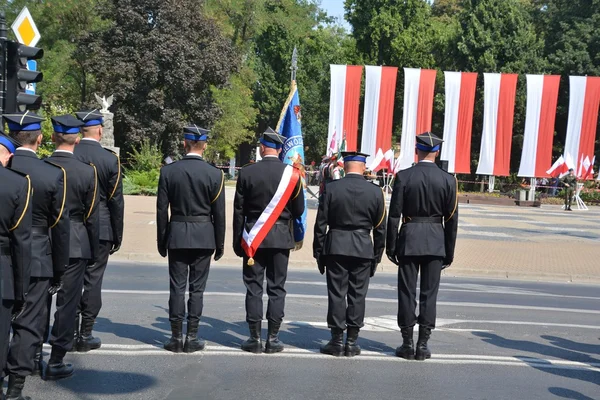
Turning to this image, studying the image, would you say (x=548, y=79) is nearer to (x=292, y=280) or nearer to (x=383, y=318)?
(x=292, y=280)

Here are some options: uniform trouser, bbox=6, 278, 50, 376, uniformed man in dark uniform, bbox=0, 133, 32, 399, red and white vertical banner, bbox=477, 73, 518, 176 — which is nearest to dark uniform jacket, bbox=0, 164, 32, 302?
uniformed man in dark uniform, bbox=0, 133, 32, 399

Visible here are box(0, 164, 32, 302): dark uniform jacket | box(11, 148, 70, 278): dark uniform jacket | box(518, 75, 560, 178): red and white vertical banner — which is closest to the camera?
box(0, 164, 32, 302): dark uniform jacket

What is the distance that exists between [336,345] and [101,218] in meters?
2.51

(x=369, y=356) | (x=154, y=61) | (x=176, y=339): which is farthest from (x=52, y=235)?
(x=154, y=61)

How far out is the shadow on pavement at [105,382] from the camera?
5.95 m

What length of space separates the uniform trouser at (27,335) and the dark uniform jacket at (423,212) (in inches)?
134

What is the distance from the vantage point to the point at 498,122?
4200 centimetres

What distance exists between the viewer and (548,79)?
41000mm

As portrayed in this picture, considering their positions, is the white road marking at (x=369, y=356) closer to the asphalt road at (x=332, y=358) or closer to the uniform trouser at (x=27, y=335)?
the asphalt road at (x=332, y=358)

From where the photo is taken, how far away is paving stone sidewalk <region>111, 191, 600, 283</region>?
15.0 m

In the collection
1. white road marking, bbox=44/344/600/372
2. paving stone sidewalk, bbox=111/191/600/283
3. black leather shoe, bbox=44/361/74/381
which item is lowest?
paving stone sidewalk, bbox=111/191/600/283

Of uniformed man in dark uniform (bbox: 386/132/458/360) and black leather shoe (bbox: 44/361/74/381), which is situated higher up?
uniformed man in dark uniform (bbox: 386/132/458/360)

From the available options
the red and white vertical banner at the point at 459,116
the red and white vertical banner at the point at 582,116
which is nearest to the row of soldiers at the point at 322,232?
the red and white vertical banner at the point at 459,116

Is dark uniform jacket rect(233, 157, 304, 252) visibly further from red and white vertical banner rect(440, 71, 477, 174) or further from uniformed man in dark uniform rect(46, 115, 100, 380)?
red and white vertical banner rect(440, 71, 477, 174)
